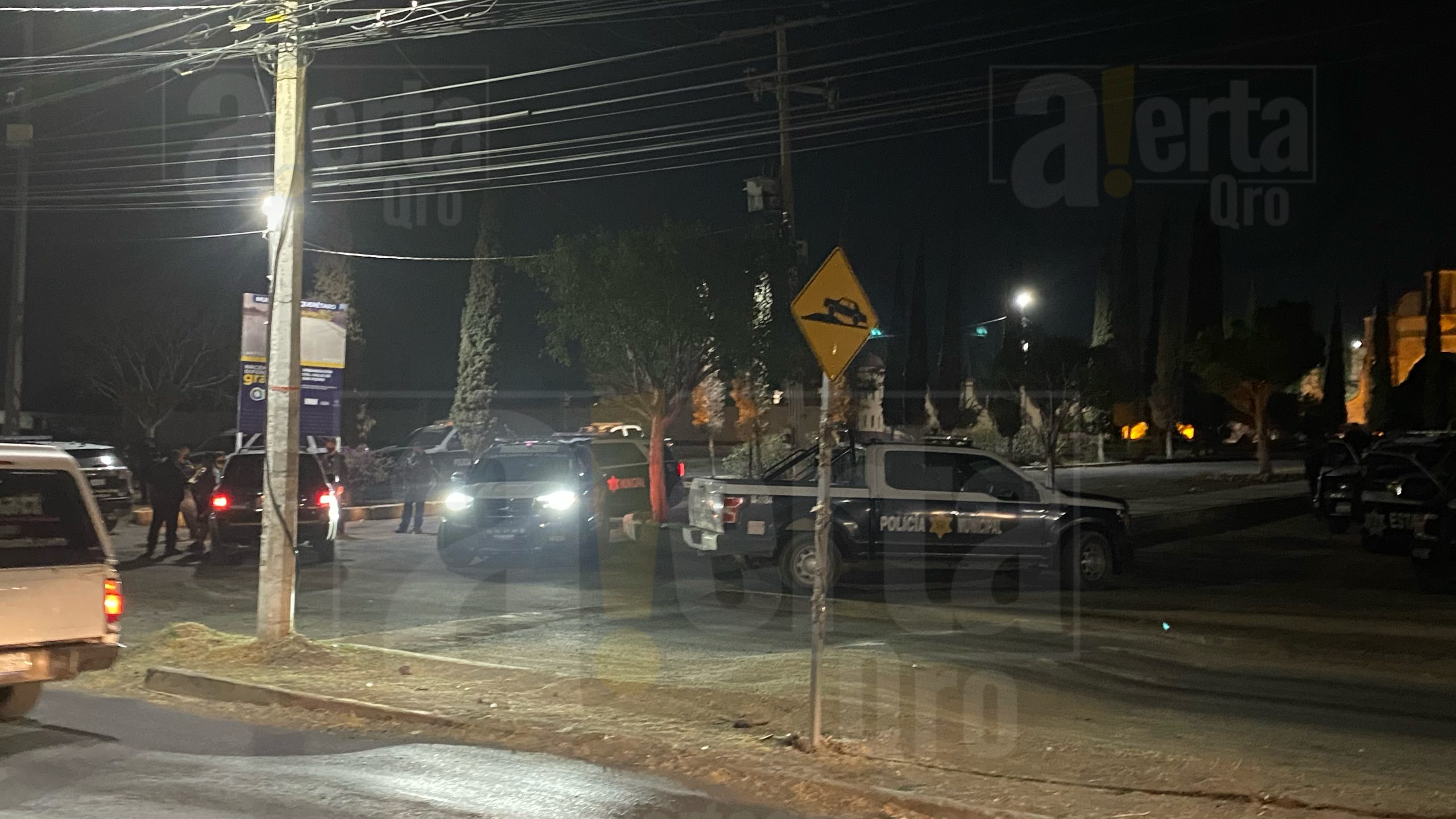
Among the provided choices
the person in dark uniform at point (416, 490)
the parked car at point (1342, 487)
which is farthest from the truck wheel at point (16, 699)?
the parked car at point (1342, 487)

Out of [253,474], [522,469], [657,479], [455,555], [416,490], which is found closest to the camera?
[455,555]

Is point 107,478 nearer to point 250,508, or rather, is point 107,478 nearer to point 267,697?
point 250,508

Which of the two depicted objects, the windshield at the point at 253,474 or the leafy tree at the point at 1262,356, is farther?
the leafy tree at the point at 1262,356

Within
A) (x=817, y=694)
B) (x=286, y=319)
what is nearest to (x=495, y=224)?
(x=286, y=319)

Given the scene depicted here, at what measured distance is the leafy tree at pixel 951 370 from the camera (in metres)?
64.5

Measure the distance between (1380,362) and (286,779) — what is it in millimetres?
77800

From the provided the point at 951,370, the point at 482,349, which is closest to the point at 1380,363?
the point at 951,370

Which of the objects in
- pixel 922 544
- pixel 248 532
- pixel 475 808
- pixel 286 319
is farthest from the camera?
pixel 248 532

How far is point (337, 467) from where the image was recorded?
27.8m

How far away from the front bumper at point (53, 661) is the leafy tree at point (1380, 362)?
72093 mm

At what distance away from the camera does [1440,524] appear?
16.5 m

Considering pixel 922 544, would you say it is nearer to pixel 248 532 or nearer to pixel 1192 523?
pixel 248 532

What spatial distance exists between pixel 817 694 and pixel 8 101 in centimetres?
2724

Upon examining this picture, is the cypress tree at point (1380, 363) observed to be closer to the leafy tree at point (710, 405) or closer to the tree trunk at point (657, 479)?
the leafy tree at point (710, 405)
